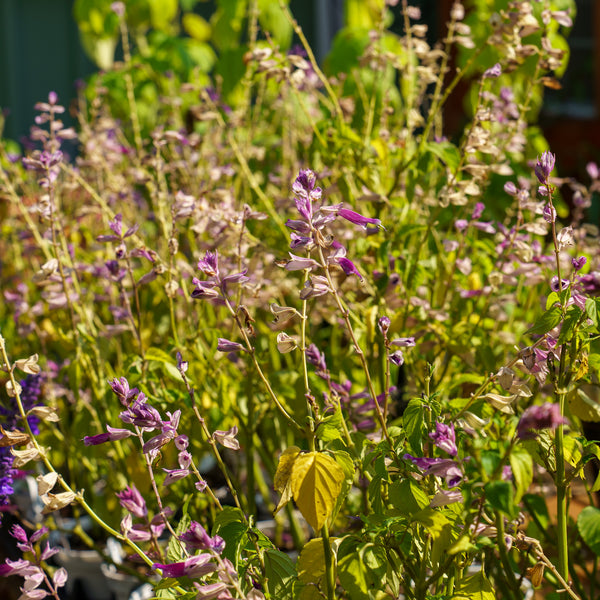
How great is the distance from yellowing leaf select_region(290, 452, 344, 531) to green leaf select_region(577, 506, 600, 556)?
0.23 m

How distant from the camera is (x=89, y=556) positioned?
165 cm

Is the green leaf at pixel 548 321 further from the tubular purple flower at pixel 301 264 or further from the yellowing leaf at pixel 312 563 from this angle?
the yellowing leaf at pixel 312 563

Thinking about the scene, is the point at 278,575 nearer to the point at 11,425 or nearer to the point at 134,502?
the point at 134,502

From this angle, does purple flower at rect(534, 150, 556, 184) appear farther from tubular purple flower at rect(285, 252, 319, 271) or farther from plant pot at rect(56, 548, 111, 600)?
plant pot at rect(56, 548, 111, 600)

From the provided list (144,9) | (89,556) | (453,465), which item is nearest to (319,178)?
→ (453,465)

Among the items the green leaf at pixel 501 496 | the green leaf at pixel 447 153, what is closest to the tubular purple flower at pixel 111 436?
the green leaf at pixel 501 496

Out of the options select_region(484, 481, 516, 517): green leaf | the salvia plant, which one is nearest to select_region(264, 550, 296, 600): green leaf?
the salvia plant

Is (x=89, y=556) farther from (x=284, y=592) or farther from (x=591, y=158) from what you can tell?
(x=591, y=158)

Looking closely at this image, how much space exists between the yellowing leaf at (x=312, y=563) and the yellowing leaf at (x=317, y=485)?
0.11 meters

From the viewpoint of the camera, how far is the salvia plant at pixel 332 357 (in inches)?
31.1

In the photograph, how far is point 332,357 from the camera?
4.93ft

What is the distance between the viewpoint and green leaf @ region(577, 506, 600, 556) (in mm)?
686

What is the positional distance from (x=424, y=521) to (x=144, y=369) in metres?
0.58

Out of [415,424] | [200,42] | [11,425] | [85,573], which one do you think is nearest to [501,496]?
[415,424]
